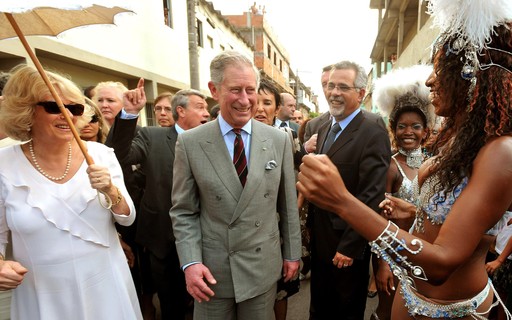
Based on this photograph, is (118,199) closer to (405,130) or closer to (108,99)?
(108,99)

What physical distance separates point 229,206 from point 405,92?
6.90 ft

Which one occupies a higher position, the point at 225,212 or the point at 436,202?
the point at 436,202

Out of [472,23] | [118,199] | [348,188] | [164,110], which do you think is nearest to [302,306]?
[348,188]

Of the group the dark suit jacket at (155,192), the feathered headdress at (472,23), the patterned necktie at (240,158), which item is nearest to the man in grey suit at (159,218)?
the dark suit jacket at (155,192)

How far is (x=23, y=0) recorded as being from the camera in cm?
121

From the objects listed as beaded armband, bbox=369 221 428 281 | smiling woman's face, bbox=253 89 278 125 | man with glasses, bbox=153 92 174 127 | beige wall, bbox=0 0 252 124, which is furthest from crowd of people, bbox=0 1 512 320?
beige wall, bbox=0 0 252 124

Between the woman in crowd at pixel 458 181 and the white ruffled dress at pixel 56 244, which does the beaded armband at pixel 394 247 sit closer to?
the woman in crowd at pixel 458 181

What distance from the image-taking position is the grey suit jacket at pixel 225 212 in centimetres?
187

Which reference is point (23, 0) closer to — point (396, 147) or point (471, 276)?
point (471, 276)

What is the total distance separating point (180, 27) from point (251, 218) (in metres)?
11.8

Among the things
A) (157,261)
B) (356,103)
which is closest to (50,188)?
(157,261)

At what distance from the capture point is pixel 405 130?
2.86 m

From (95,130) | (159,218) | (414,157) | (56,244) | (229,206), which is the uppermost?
(95,130)

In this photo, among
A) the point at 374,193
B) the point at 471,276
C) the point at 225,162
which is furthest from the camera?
the point at 374,193
